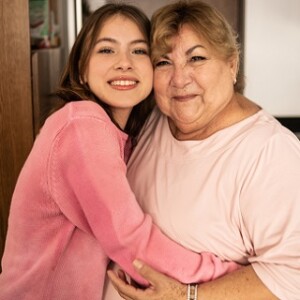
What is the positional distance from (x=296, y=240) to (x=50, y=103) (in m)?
1.33

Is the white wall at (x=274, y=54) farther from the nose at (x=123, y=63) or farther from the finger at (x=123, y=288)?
the finger at (x=123, y=288)

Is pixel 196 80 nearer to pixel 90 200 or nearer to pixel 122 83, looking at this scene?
pixel 122 83

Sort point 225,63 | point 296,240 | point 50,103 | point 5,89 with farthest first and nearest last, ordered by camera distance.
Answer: point 50,103
point 5,89
point 225,63
point 296,240

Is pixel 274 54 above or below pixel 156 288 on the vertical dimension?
above

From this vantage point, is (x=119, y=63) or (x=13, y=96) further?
(x=13, y=96)

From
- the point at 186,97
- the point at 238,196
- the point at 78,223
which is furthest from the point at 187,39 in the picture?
the point at 78,223

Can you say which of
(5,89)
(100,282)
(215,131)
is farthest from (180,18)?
(5,89)

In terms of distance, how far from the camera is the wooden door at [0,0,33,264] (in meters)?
1.84

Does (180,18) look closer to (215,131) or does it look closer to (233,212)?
(215,131)

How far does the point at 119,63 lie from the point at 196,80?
0.79 feet

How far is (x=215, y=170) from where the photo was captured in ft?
3.81

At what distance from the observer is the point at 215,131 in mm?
1248

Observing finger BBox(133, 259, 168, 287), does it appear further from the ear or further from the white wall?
the white wall

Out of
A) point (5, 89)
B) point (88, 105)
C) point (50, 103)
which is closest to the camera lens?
point (88, 105)
